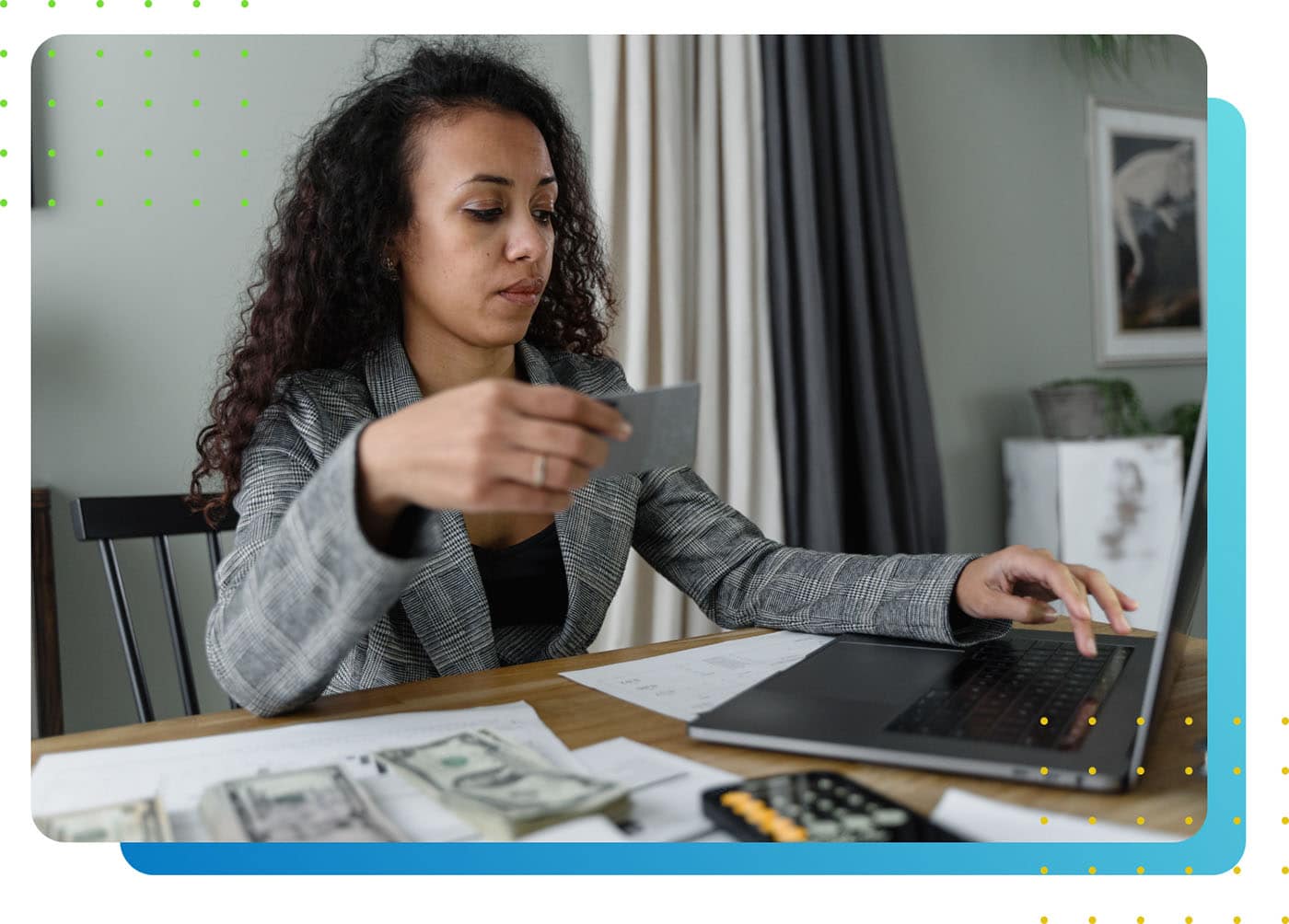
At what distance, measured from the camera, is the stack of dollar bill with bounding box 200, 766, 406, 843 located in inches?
19.7

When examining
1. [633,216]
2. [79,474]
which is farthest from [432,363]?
[633,216]

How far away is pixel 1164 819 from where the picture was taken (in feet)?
1.66

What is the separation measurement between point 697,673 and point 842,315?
157 cm

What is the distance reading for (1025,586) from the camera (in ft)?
2.69

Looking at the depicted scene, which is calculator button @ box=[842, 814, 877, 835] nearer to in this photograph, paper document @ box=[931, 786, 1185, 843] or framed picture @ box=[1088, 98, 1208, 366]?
paper document @ box=[931, 786, 1185, 843]

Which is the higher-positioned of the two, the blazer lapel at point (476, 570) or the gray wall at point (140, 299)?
the gray wall at point (140, 299)

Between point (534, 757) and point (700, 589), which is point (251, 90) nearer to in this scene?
point (700, 589)

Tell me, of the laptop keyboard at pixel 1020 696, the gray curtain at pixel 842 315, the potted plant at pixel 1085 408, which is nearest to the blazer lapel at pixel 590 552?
the laptop keyboard at pixel 1020 696

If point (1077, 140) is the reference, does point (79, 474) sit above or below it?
below

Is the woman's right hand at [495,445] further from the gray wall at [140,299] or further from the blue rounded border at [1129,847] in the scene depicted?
the gray wall at [140,299]

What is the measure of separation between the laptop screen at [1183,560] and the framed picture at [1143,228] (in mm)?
2273

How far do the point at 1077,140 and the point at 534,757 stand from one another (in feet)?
8.24

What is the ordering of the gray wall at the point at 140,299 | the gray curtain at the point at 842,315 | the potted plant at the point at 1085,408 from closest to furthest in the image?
the gray wall at the point at 140,299 < the gray curtain at the point at 842,315 < the potted plant at the point at 1085,408

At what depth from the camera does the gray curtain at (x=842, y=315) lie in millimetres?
2068
